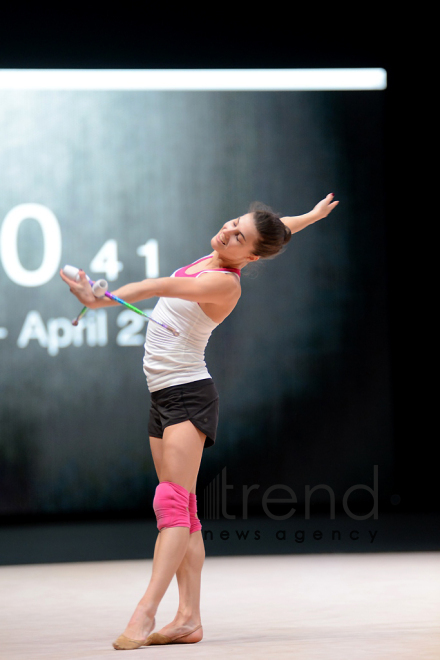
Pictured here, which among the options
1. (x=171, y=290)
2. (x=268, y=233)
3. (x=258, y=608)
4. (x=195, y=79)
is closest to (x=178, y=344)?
(x=171, y=290)

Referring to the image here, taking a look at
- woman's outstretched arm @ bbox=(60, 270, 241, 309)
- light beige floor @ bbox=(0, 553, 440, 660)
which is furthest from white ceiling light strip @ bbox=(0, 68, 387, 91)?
light beige floor @ bbox=(0, 553, 440, 660)

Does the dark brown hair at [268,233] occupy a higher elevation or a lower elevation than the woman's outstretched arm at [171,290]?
higher

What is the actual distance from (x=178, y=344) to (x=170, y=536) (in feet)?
1.68

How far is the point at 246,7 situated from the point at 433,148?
1.25 m

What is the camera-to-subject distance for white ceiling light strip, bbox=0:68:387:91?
394 cm

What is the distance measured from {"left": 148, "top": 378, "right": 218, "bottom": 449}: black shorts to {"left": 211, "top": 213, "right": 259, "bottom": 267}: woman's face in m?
0.37

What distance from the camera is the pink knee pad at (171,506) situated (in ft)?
6.79

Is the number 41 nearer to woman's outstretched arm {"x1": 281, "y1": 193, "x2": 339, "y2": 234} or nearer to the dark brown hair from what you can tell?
woman's outstretched arm {"x1": 281, "y1": 193, "x2": 339, "y2": 234}

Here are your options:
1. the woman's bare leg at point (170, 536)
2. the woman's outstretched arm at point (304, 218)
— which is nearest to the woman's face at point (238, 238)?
the woman's outstretched arm at point (304, 218)

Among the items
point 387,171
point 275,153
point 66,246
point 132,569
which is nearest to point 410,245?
point 387,171

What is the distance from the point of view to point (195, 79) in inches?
159

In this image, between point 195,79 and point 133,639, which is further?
point 195,79

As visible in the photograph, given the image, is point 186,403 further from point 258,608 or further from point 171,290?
point 258,608

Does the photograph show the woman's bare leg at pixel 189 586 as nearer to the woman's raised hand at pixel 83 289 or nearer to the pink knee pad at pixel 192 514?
the pink knee pad at pixel 192 514
